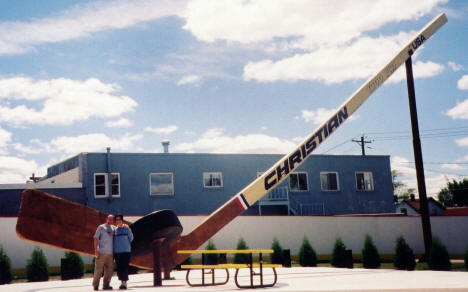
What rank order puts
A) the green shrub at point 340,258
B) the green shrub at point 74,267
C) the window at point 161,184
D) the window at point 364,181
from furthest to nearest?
the window at point 364,181
the window at point 161,184
the green shrub at point 340,258
the green shrub at point 74,267

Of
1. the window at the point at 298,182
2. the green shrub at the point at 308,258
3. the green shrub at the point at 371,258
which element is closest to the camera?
the green shrub at the point at 371,258

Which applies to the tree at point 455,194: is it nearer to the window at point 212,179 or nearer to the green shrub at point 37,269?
the window at point 212,179

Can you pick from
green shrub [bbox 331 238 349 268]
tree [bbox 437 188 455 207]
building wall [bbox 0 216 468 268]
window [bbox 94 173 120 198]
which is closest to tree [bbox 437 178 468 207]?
tree [bbox 437 188 455 207]

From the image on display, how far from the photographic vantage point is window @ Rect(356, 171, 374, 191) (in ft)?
120

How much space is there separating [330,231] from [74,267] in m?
12.8

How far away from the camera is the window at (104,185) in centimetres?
3008

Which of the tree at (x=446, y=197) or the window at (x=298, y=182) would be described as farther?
the tree at (x=446, y=197)

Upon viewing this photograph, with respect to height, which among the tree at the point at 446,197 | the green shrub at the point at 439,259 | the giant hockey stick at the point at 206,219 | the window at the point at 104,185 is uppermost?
the tree at the point at 446,197

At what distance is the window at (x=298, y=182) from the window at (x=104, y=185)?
1067 centimetres

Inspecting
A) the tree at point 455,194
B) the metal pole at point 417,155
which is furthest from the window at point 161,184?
the tree at point 455,194

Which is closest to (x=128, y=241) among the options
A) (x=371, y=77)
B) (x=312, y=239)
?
(x=371, y=77)

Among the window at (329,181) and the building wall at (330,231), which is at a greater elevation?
the window at (329,181)

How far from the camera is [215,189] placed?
32406 millimetres

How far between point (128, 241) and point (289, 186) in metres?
24.4
